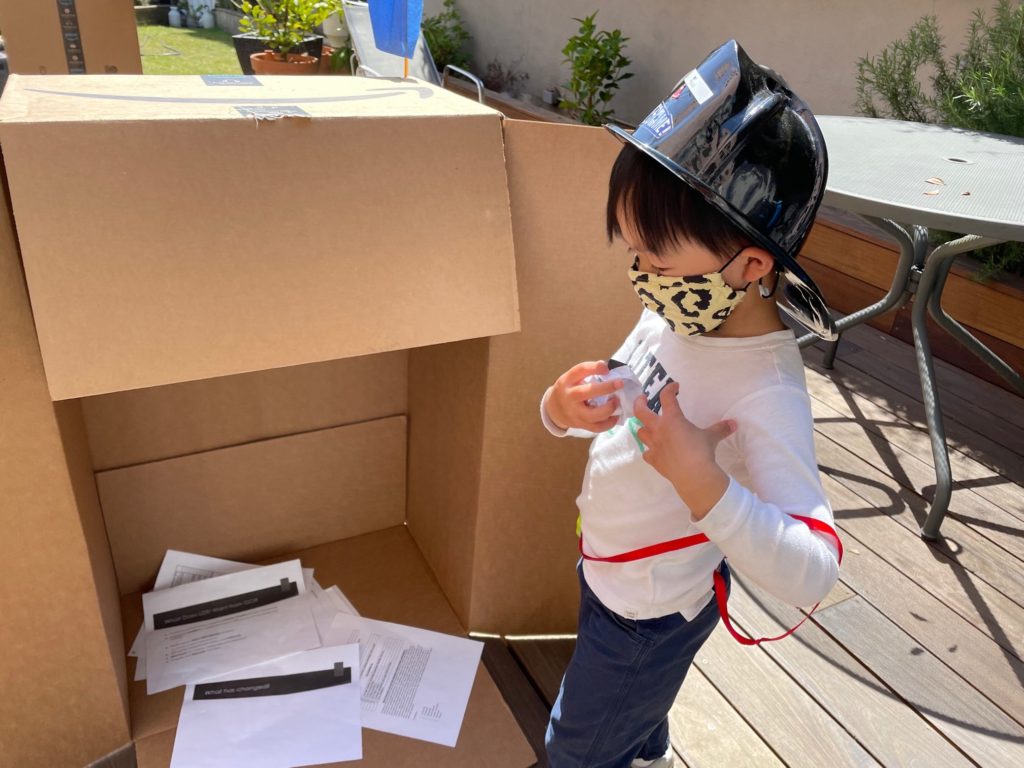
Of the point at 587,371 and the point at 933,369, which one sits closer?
the point at 587,371

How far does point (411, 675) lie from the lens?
3.56ft

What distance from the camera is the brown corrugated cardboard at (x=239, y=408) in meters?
1.06

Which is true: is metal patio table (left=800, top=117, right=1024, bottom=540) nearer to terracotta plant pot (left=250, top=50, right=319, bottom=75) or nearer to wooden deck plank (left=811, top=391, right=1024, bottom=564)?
wooden deck plank (left=811, top=391, right=1024, bottom=564)

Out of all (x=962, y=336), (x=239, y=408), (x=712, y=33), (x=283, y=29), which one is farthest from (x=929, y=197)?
(x=283, y=29)

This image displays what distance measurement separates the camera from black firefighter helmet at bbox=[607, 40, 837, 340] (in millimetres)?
601

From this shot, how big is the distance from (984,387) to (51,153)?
2275mm

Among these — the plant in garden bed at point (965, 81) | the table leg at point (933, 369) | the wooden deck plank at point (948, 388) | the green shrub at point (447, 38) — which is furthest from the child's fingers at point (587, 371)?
the green shrub at point (447, 38)

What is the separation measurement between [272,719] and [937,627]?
42.3 inches

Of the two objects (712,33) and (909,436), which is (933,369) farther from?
(712,33)

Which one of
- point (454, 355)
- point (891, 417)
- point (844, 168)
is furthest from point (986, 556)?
point (454, 355)

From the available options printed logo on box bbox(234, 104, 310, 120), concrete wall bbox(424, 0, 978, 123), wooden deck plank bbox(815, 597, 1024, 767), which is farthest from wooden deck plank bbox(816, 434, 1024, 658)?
concrete wall bbox(424, 0, 978, 123)

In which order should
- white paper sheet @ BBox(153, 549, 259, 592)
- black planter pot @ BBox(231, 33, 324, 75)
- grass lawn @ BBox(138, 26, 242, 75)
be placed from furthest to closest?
grass lawn @ BBox(138, 26, 242, 75)
black planter pot @ BBox(231, 33, 324, 75)
white paper sheet @ BBox(153, 549, 259, 592)

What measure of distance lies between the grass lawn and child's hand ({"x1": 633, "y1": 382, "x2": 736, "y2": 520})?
534 cm

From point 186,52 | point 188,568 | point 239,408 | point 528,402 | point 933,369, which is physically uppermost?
point 528,402
